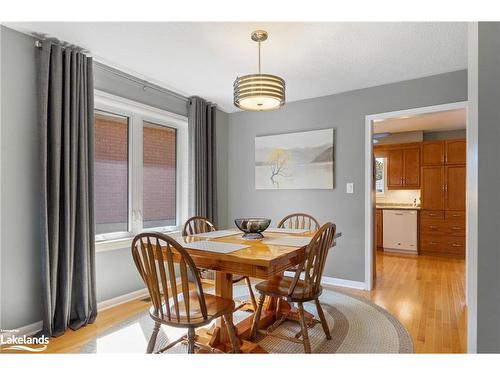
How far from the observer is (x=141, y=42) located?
238 cm

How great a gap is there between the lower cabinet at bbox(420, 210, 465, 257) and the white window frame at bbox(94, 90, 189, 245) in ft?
14.2

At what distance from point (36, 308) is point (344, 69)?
3.41 metres

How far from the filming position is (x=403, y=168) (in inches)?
222

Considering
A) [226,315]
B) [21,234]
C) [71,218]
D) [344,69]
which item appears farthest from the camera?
[344,69]

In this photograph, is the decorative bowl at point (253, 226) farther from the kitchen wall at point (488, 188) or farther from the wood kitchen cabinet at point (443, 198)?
the wood kitchen cabinet at point (443, 198)

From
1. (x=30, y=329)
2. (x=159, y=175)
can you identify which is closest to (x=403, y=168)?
(x=159, y=175)

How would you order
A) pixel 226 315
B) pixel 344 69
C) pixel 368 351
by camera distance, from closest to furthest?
1. pixel 226 315
2. pixel 368 351
3. pixel 344 69

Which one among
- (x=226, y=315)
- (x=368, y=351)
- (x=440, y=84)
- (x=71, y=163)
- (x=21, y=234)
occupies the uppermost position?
(x=440, y=84)

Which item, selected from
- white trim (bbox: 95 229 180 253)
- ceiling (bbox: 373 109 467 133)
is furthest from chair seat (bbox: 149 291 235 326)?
ceiling (bbox: 373 109 467 133)

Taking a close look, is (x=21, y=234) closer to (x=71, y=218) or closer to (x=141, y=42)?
(x=71, y=218)

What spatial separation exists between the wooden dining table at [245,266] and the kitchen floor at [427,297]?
2.93ft

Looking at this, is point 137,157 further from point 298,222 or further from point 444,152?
point 444,152

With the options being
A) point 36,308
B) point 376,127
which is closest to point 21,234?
point 36,308

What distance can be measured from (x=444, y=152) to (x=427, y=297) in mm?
3248
